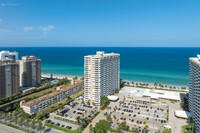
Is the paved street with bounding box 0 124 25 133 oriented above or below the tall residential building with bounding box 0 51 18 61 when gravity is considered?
below

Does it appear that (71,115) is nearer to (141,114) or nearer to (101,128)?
(101,128)

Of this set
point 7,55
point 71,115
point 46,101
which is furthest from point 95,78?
point 7,55

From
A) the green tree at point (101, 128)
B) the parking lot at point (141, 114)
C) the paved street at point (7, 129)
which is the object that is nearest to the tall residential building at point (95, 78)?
the parking lot at point (141, 114)

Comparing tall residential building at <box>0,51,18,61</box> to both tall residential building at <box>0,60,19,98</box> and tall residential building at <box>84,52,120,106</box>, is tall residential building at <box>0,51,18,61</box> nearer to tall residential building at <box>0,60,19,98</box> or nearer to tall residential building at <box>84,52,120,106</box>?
tall residential building at <box>0,60,19,98</box>

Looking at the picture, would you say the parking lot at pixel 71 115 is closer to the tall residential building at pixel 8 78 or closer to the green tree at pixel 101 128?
the green tree at pixel 101 128

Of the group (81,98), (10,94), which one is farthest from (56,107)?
(10,94)

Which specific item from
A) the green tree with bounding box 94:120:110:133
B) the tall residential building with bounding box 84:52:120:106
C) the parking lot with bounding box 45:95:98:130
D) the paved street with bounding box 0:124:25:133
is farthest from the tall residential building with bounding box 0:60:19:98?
the green tree with bounding box 94:120:110:133
